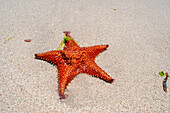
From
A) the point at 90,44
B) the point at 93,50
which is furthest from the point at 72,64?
the point at 90,44

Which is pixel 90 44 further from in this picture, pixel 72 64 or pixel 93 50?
pixel 72 64

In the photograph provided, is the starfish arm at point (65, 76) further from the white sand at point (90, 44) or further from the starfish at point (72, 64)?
the white sand at point (90, 44)

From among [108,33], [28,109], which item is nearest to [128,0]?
[108,33]

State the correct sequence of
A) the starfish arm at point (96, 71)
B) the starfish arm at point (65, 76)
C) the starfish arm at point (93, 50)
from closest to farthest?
the starfish arm at point (65, 76), the starfish arm at point (96, 71), the starfish arm at point (93, 50)

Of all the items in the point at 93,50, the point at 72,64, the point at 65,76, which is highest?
the point at 93,50

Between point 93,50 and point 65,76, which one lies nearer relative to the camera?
point 65,76

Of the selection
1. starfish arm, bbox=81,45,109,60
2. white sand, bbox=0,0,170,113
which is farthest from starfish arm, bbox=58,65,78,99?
starfish arm, bbox=81,45,109,60

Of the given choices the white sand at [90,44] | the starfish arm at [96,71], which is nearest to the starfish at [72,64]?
the starfish arm at [96,71]

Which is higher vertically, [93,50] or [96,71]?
[93,50]
